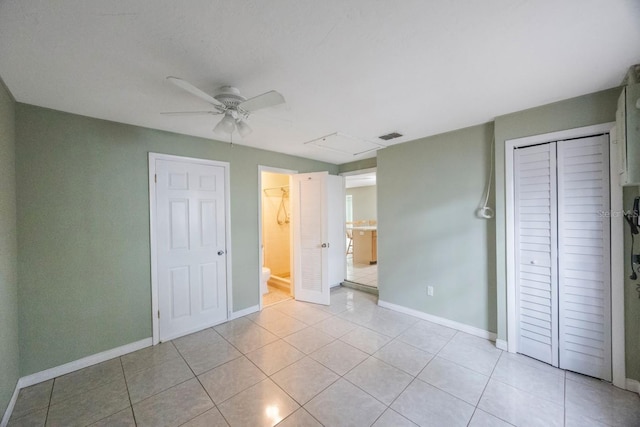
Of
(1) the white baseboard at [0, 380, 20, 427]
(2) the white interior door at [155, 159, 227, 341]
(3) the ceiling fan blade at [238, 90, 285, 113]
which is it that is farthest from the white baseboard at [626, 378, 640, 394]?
(1) the white baseboard at [0, 380, 20, 427]

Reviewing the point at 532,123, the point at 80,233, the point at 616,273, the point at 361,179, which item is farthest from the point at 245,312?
the point at 361,179

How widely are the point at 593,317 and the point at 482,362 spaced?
99 centimetres

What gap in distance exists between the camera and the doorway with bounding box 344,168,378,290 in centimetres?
515

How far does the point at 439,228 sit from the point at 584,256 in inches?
50.4

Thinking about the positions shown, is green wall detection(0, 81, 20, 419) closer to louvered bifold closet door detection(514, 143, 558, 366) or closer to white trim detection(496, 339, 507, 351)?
white trim detection(496, 339, 507, 351)

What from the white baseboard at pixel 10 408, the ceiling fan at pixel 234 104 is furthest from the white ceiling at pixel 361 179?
the white baseboard at pixel 10 408

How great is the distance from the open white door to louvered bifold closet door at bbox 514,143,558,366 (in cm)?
239

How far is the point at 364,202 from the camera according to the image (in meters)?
8.38

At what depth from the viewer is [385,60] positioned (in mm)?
1607

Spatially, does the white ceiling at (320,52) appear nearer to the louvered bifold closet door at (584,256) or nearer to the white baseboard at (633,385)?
the louvered bifold closet door at (584,256)

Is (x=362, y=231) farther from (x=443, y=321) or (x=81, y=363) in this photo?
(x=81, y=363)

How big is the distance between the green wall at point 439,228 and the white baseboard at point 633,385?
3.09 ft

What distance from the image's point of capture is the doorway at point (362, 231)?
515 centimetres

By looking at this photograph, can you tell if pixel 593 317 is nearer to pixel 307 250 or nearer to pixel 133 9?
pixel 307 250
